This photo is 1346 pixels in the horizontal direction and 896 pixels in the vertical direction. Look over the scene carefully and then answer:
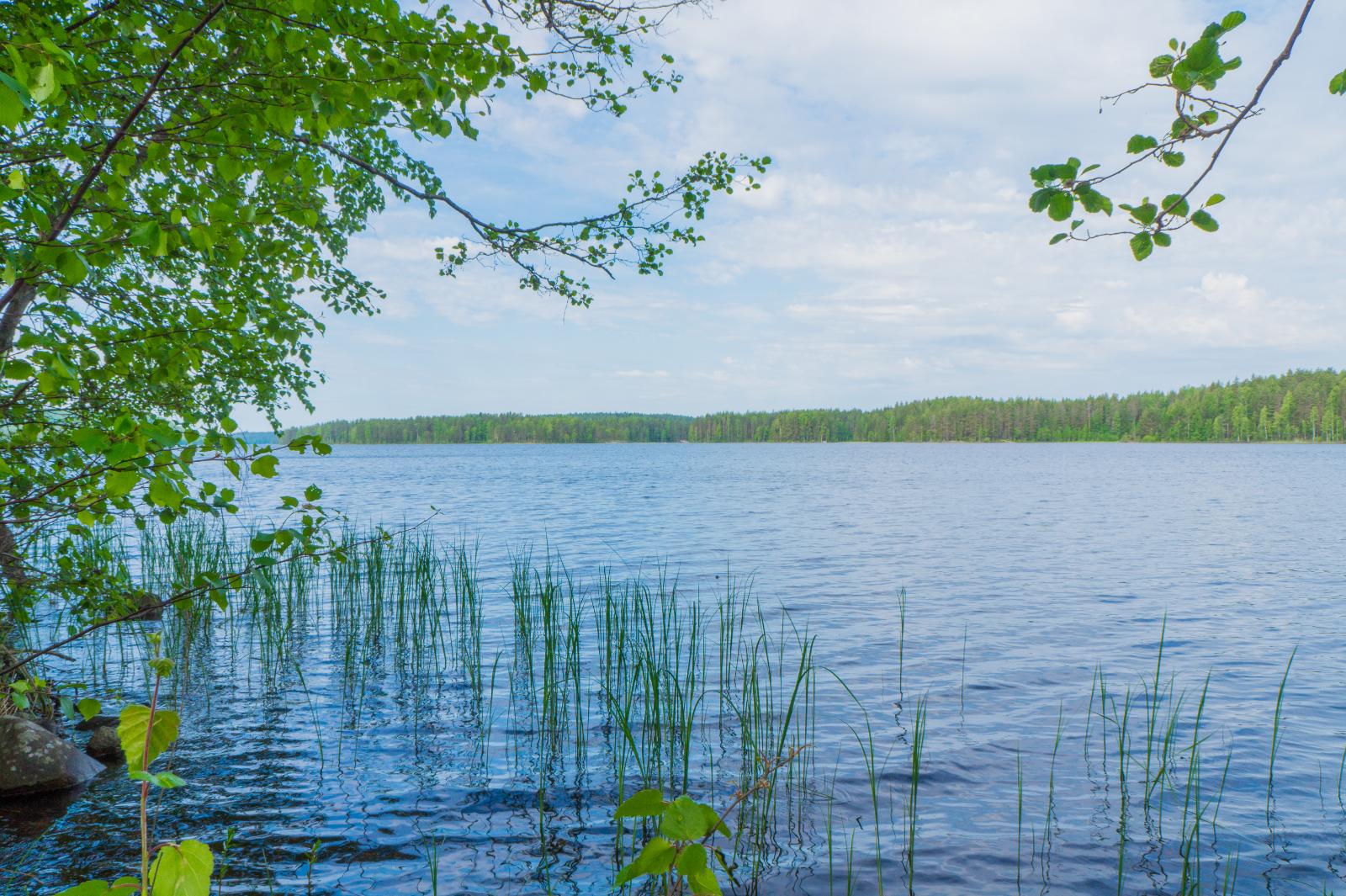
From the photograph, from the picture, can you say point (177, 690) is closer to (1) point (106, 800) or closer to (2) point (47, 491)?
(1) point (106, 800)

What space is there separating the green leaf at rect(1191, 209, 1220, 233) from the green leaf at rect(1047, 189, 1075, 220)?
419 millimetres

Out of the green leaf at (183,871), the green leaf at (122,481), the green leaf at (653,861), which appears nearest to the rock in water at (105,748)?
the green leaf at (122,481)

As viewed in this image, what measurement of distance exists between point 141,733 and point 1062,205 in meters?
2.73

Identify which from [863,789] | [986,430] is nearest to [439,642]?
[863,789]

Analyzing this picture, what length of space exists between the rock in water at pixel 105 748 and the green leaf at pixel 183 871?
6164 millimetres

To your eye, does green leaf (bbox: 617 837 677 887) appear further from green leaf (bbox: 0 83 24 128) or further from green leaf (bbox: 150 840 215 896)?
green leaf (bbox: 0 83 24 128)

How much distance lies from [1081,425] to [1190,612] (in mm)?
143262

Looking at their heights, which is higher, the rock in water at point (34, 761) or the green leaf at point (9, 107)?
the green leaf at point (9, 107)

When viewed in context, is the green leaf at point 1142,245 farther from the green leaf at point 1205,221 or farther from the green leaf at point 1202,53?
the green leaf at point 1202,53

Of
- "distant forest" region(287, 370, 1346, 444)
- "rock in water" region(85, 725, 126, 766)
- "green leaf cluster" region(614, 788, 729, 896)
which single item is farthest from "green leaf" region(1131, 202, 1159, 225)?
"distant forest" region(287, 370, 1346, 444)

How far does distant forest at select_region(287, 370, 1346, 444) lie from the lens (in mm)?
117438

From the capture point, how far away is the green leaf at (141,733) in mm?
1576

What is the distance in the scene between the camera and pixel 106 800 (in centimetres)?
543

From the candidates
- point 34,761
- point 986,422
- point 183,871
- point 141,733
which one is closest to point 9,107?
point 141,733
